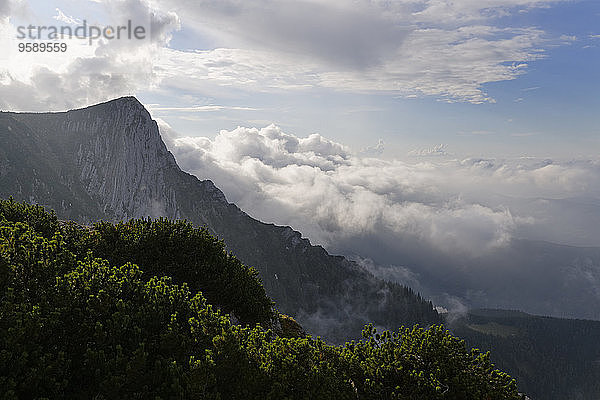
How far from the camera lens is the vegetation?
1580 centimetres

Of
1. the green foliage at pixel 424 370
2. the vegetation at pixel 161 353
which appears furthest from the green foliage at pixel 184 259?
the green foliage at pixel 424 370

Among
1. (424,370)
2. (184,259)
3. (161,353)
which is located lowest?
(424,370)

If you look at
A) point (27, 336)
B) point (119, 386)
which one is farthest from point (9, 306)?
point (119, 386)

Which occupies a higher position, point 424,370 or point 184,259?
point 184,259

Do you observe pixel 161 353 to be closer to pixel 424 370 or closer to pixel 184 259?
pixel 424 370

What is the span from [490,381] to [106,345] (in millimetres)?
21470

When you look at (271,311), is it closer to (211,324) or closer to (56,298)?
(211,324)

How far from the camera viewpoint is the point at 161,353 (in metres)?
19.3

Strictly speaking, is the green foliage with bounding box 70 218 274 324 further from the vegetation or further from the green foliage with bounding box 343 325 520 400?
the green foliage with bounding box 343 325 520 400

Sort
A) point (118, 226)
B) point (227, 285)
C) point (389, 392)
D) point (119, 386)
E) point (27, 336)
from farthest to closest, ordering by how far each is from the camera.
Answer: point (118, 226), point (227, 285), point (389, 392), point (27, 336), point (119, 386)

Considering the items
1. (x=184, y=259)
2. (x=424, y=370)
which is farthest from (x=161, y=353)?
(x=184, y=259)

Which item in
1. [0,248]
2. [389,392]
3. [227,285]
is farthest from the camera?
[227,285]

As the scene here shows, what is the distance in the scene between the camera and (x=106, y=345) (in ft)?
58.4

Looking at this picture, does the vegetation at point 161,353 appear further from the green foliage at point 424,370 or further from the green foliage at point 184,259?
the green foliage at point 184,259
